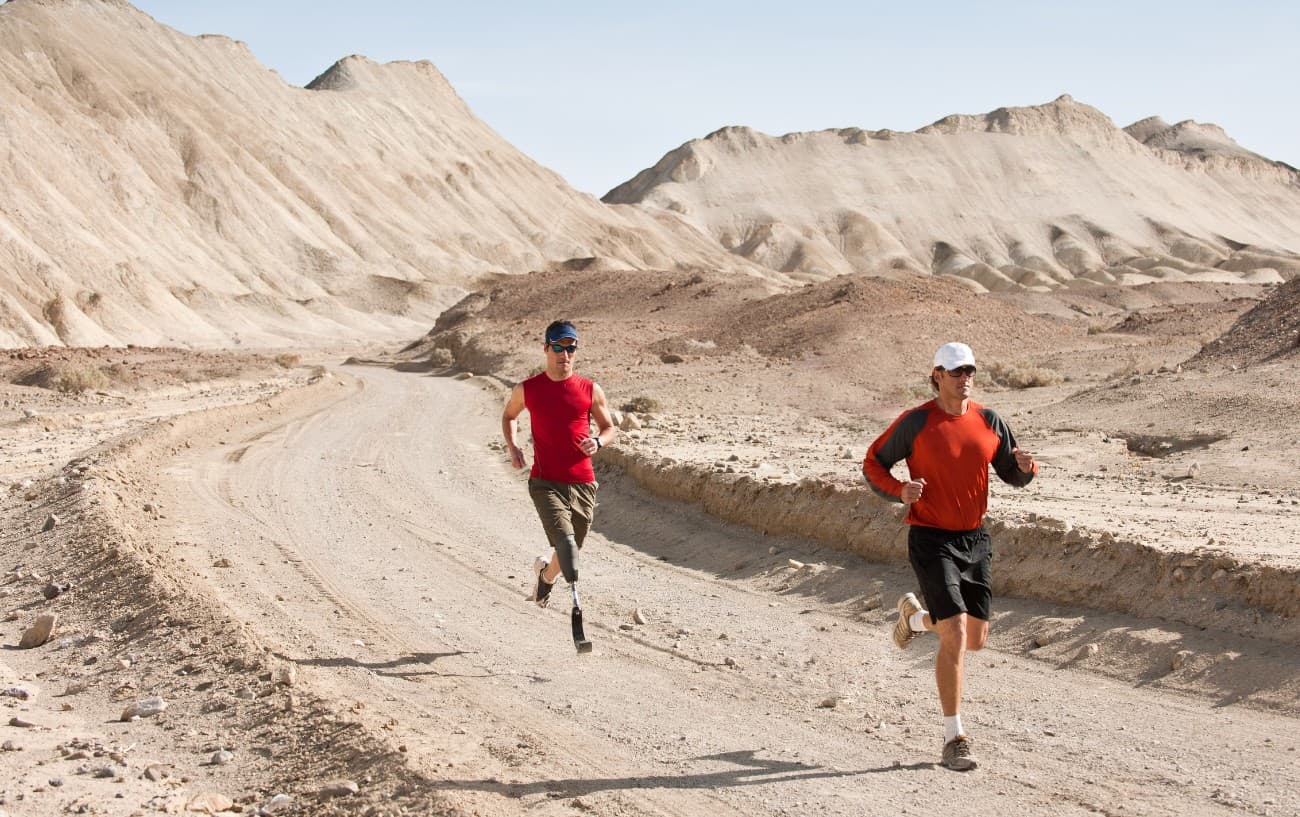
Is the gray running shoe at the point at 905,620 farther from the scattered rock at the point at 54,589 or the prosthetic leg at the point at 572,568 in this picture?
the scattered rock at the point at 54,589

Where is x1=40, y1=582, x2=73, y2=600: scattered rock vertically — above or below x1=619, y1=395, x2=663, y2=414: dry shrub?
below

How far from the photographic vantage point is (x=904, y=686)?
301 inches

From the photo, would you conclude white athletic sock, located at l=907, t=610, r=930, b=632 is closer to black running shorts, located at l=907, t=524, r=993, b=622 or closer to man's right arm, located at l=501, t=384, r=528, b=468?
black running shorts, located at l=907, t=524, r=993, b=622

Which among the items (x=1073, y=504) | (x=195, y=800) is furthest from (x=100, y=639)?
(x=1073, y=504)

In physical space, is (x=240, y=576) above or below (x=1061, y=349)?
below

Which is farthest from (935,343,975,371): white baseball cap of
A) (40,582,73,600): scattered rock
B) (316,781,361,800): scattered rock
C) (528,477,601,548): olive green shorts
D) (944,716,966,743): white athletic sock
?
(40,582,73,600): scattered rock

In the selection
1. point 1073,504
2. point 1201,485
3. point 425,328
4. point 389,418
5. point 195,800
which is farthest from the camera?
point 425,328

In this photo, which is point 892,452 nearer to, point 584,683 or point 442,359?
point 584,683

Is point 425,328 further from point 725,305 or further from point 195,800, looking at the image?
point 195,800

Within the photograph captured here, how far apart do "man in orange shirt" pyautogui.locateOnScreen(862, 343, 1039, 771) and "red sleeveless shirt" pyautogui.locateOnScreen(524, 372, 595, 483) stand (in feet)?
7.62

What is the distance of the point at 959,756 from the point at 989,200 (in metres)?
143

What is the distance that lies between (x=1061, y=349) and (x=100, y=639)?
102ft

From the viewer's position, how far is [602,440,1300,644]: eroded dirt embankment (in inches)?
309

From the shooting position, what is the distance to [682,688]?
7586 millimetres
